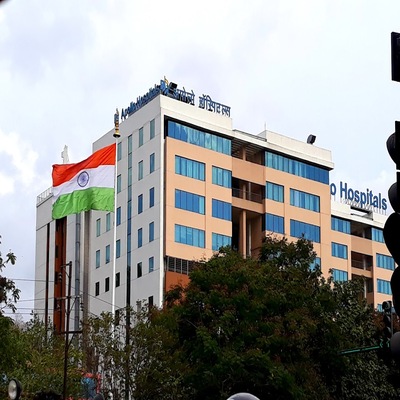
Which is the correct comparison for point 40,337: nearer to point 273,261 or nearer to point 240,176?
point 273,261

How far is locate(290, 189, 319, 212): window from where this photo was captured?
75.8m

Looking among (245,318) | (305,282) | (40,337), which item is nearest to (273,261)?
(305,282)

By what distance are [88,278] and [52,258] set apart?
253 inches

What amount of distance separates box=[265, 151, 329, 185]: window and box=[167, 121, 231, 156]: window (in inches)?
174

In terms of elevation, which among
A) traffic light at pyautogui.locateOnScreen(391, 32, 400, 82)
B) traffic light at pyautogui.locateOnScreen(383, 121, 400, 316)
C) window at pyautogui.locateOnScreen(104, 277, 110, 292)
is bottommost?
traffic light at pyautogui.locateOnScreen(383, 121, 400, 316)

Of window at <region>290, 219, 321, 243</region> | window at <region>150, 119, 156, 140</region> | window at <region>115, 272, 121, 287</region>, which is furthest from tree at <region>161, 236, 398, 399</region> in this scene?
window at <region>290, 219, 321, 243</region>

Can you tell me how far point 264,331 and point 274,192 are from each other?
37.1m

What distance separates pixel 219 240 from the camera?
69250 millimetres

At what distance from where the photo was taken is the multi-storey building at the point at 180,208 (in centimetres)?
6762

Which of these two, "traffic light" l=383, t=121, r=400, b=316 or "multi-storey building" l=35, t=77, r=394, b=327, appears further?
"multi-storey building" l=35, t=77, r=394, b=327

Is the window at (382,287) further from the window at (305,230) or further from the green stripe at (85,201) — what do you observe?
the green stripe at (85,201)

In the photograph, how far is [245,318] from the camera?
3838cm

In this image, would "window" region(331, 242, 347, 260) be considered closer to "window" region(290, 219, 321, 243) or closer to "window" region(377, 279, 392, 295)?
"window" region(290, 219, 321, 243)

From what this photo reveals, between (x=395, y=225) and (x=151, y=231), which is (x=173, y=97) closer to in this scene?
(x=151, y=231)
